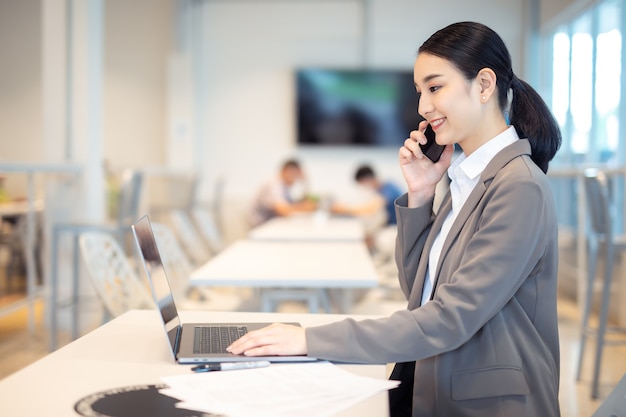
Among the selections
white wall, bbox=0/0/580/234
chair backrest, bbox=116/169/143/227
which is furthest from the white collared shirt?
white wall, bbox=0/0/580/234

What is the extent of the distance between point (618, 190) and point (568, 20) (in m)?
2.32

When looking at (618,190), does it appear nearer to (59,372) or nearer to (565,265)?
(565,265)

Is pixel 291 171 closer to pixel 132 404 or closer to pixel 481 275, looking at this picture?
pixel 481 275

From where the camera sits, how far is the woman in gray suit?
4.26 ft

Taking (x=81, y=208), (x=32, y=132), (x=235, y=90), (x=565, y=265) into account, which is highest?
(x=235, y=90)

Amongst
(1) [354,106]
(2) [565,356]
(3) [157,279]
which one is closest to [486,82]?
(3) [157,279]

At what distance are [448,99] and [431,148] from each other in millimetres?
324

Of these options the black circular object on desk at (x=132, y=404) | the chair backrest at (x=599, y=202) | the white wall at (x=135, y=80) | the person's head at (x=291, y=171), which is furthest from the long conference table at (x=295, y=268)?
the white wall at (x=135, y=80)

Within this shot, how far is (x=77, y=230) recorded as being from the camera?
4.58 m

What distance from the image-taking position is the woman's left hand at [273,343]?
51.6 inches

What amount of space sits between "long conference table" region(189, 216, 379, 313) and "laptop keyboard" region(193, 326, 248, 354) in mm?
1122

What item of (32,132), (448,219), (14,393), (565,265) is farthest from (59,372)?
(32,132)

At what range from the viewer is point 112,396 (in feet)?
3.72

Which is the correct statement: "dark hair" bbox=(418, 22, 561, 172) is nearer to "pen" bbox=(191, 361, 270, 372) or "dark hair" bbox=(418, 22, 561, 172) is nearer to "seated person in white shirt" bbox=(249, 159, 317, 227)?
"pen" bbox=(191, 361, 270, 372)
